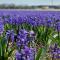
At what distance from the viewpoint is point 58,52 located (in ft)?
12.6

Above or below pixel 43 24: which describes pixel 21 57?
above

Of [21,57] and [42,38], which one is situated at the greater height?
[21,57]

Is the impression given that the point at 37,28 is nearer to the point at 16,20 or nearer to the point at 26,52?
the point at 16,20

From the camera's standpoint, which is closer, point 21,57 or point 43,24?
point 21,57

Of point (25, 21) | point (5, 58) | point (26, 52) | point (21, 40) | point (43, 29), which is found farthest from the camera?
point (25, 21)

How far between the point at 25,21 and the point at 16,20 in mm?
668

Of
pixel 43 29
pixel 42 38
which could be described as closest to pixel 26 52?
pixel 42 38

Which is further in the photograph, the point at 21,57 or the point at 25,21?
the point at 25,21

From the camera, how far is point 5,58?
4148 mm

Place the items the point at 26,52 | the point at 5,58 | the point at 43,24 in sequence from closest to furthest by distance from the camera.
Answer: the point at 26,52 < the point at 5,58 < the point at 43,24

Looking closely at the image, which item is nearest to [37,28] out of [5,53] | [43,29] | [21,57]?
[43,29]

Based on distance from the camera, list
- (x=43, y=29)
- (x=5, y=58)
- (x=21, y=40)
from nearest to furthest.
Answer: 1. (x=21, y=40)
2. (x=5, y=58)
3. (x=43, y=29)

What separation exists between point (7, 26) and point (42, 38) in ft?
4.57

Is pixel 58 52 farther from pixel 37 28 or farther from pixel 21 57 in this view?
pixel 37 28
